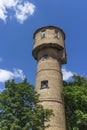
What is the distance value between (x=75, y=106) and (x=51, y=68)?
4.93 metres

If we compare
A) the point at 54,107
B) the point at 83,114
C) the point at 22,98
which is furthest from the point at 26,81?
the point at 83,114

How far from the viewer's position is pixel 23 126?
17.9 m

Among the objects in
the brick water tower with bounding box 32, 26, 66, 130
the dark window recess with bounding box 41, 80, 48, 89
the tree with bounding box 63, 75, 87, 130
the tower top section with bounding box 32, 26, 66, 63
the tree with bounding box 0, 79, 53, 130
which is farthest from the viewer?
the tower top section with bounding box 32, 26, 66, 63

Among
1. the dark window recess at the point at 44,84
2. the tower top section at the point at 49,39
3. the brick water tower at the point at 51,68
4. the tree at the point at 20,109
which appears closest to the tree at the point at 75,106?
the brick water tower at the point at 51,68

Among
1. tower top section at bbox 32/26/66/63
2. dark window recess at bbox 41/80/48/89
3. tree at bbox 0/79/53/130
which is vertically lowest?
tree at bbox 0/79/53/130

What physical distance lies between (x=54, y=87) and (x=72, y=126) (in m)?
4.84

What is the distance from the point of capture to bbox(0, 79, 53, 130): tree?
699 inches

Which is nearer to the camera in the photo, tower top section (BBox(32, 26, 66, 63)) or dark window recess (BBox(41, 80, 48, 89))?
dark window recess (BBox(41, 80, 48, 89))

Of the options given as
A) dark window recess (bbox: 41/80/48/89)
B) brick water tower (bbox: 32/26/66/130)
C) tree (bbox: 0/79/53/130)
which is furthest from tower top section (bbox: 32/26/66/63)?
tree (bbox: 0/79/53/130)

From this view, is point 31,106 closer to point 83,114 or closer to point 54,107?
point 54,107

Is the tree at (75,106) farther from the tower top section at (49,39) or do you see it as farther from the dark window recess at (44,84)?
the tower top section at (49,39)

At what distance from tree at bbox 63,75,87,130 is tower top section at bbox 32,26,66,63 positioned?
4.19 metres

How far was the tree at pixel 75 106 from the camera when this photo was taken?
2605 centimetres

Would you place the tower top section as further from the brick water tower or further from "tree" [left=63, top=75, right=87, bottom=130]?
"tree" [left=63, top=75, right=87, bottom=130]
